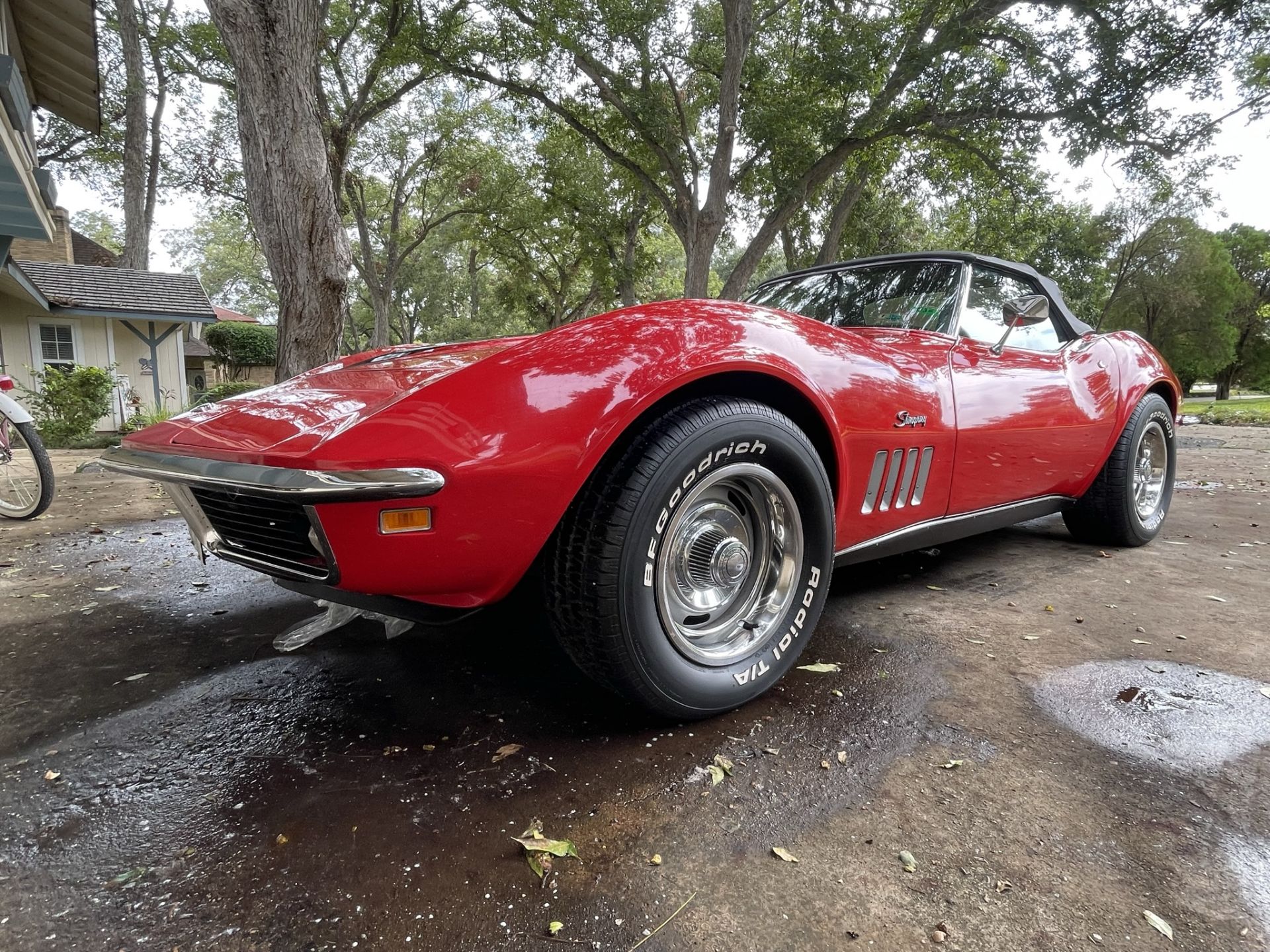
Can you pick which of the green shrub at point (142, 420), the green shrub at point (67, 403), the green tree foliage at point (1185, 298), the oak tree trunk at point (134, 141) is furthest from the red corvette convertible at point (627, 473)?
the green tree foliage at point (1185, 298)

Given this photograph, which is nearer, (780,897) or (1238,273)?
(780,897)

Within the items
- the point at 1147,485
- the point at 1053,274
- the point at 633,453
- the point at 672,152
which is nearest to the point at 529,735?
the point at 633,453

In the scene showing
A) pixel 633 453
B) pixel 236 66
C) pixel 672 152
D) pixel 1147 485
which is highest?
pixel 672 152

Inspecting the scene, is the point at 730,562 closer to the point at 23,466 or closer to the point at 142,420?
the point at 23,466

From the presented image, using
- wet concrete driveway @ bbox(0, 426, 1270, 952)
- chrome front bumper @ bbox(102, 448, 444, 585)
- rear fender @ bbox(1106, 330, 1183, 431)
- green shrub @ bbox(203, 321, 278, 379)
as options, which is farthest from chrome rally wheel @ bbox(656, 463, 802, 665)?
green shrub @ bbox(203, 321, 278, 379)

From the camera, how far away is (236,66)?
4.86 metres

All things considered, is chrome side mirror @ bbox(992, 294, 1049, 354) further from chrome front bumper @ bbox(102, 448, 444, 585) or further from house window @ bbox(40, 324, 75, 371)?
house window @ bbox(40, 324, 75, 371)

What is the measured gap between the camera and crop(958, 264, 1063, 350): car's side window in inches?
110

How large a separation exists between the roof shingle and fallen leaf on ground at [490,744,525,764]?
1655 centimetres

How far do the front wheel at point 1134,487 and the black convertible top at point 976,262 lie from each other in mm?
629

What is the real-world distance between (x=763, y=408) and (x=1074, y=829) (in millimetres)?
1142

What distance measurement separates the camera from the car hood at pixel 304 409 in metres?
1.54

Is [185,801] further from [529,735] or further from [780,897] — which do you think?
[780,897]

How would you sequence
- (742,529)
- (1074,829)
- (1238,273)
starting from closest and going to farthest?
1. (1074,829)
2. (742,529)
3. (1238,273)
